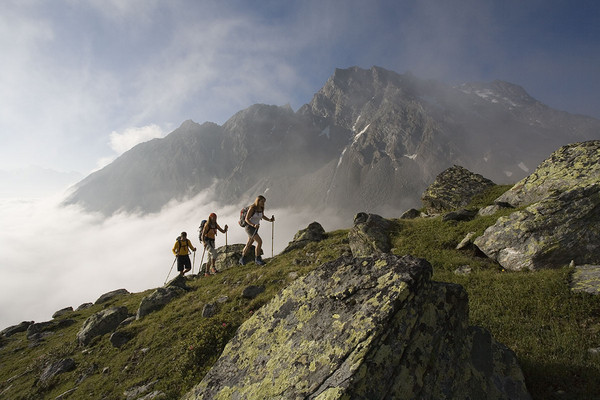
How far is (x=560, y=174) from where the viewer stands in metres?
18.5

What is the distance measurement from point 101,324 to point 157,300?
3516 millimetres

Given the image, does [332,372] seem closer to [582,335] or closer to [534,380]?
[534,380]

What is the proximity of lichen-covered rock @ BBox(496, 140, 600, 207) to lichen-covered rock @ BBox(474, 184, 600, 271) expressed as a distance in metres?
4.05

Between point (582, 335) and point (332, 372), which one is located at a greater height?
point (332, 372)

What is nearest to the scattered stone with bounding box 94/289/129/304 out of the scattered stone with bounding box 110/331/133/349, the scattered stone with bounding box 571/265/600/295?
the scattered stone with bounding box 110/331/133/349

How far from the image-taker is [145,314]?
59.9 ft

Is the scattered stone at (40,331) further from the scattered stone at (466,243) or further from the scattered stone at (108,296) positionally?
the scattered stone at (466,243)

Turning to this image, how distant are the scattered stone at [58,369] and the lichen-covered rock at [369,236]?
17403mm

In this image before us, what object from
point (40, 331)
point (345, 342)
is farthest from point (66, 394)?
point (40, 331)

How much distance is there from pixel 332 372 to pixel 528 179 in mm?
23853

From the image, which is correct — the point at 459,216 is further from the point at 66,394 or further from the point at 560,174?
the point at 66,394

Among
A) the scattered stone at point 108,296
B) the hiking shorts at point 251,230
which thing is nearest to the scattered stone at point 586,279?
the hiking shorts at point 251,230

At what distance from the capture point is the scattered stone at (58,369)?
13.9m

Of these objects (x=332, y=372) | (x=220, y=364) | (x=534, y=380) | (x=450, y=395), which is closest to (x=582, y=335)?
(x=534, y=380)
